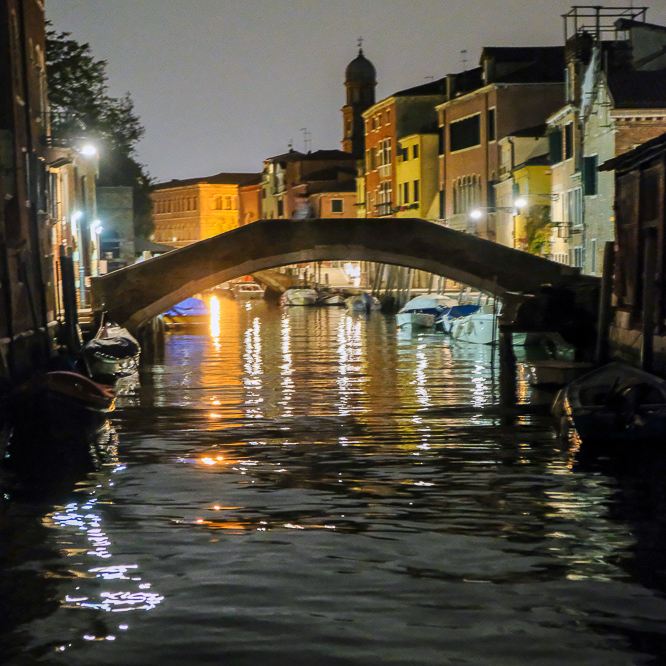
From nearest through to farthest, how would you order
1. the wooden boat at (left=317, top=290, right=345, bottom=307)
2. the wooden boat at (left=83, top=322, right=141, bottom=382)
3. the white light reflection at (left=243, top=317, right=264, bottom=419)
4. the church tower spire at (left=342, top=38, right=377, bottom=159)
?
the white light reflection at (left=243, top=317, right=264, bottom=419) → the wooden boat at (left=83, top=322, right=141, bottom=382) → the wooden boat at (left=317, top=290, right=345, bottom=307) → the church tower spire at (left=342, top=38, right=377, bottom=159)

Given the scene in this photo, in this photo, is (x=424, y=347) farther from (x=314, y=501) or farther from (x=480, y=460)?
(x=314, y=501)

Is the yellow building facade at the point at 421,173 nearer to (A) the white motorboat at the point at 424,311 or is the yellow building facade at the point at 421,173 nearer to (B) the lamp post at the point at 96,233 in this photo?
(A) the white motorboat at the point at 424,311

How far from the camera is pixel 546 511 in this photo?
1014 cm

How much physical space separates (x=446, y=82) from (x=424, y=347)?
1059 inches

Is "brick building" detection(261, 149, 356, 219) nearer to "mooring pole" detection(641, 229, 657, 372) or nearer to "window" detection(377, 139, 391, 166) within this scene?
"window" detection(377, 139, 391, 166)

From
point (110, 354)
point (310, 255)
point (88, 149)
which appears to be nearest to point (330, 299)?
point (310, 255)

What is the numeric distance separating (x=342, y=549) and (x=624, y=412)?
6071 millimetres

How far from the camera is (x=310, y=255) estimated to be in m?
30.3

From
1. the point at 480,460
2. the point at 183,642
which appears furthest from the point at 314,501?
the point at 183,642

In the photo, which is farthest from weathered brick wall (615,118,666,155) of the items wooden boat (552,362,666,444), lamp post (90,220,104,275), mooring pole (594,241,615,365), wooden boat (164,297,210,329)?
wooden boat (164,297,210,329)

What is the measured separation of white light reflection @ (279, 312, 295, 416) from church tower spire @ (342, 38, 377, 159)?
42487mm

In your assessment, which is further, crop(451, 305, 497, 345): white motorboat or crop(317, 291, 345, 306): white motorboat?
crop(317, 291, 345, 306): white motorboat

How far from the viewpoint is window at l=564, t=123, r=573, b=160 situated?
35812mm

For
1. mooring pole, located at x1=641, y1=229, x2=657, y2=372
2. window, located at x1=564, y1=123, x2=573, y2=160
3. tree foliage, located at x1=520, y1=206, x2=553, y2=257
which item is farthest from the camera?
tree foliage, located at x1=520, y1=206, x2=553, y2=257
